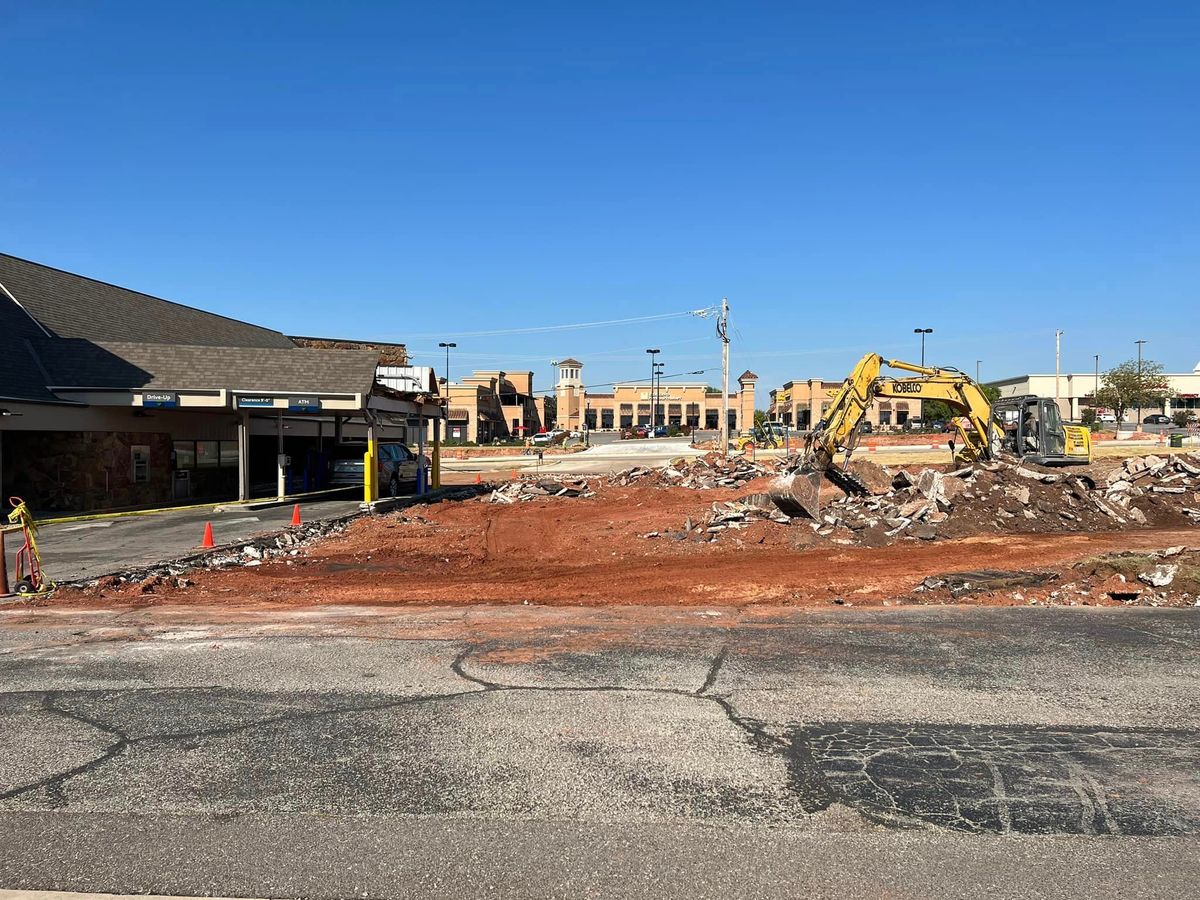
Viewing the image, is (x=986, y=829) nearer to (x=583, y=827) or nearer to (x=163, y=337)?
(x=583, y=827)

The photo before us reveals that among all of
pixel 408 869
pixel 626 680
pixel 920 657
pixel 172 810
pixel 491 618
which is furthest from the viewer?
pixel 491 618

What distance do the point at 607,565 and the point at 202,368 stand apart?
54.7 ft

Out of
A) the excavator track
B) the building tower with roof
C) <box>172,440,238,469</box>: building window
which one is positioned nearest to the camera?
the excavator track

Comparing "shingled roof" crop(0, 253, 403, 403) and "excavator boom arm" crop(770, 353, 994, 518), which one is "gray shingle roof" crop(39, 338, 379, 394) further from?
"excavator boom arm" crop(770, 353, 994, 518)

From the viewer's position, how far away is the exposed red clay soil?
12.1 m

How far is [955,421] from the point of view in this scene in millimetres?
23875

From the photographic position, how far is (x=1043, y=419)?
958 inches

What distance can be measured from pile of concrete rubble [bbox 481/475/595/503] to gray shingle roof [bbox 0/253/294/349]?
1453 centimetres

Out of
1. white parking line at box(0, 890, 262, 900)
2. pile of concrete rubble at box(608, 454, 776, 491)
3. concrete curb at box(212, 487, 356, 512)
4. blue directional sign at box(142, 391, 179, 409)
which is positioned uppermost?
blue directional sign at box(142, 391, 179, 409)

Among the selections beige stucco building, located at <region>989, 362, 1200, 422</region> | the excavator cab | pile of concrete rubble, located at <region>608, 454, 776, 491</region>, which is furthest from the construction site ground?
beige stucco building, located at <region>989, 362, 1200, 422</region>

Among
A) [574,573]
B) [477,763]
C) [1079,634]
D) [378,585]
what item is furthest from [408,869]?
[574,573]

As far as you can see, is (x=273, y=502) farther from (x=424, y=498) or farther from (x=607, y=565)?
(x=607, y=565)

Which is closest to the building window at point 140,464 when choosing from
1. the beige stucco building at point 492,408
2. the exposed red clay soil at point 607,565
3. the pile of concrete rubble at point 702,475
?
the exposed red clay soil at point 607,565

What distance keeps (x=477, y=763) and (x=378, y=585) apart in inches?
334
